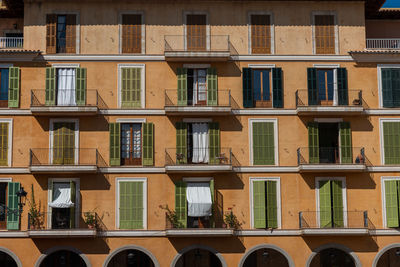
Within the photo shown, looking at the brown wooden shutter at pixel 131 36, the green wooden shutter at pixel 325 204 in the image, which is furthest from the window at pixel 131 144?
the green wooden shutter at pixel 325 204

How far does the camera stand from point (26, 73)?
37.9 m

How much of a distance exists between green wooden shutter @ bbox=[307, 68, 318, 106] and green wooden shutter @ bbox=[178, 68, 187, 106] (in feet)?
22.6

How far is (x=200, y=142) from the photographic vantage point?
3766 centimetres

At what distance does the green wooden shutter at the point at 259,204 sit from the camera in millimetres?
36844

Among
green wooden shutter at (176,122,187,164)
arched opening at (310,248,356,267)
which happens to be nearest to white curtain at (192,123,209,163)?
green wooden shutter at (176,122,187,164)

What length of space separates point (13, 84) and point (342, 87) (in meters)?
18.3

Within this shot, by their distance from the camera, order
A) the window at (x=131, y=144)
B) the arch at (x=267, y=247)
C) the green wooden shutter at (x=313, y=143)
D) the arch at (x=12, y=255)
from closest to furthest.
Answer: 1. the arch at (x=12, y=255)
2. the arch at (x=267, y=247)
3. the window at (x=131, y=144)
4. the green wooden shutter at (x=313, y=143)

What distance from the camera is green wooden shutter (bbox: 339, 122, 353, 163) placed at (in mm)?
37531

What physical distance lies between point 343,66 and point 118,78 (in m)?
12.7

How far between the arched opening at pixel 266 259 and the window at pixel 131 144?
8.07 meters

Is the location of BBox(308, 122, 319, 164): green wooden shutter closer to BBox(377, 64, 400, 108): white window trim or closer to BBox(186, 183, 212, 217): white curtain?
BBox(377, 64, 400, 108): white window trim

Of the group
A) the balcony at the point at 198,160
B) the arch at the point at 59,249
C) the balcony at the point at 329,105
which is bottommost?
the arch at the point at 59,249

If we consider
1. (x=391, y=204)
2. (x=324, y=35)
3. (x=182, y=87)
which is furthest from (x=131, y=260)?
(x=324, y=35)

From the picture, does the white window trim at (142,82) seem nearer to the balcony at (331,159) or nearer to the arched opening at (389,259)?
the balcony at (331,159)
